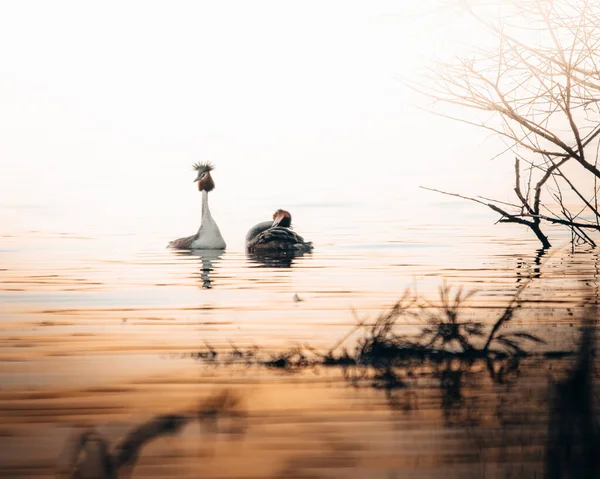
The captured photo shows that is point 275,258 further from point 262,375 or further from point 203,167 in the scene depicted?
point 262,375

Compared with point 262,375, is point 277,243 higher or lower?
higher

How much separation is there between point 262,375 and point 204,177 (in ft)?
51.2

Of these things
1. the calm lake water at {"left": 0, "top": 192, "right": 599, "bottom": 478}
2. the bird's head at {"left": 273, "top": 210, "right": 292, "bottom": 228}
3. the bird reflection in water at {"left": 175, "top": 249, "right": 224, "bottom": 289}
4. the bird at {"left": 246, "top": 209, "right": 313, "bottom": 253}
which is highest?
the bird's head at {"left": 273, "top": 210, "right": 292, "bottom": 228}

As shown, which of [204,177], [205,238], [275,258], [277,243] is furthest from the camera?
[204,177]

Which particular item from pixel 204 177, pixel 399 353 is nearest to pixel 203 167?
pixel 204 177

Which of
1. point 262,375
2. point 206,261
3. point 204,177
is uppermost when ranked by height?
point 204,177

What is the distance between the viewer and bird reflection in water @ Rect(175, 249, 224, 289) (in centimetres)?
1282

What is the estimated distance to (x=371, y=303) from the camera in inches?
387

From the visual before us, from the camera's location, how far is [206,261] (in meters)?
16.5

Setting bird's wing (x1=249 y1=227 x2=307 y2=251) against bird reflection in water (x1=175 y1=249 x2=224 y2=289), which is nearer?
bird reflection in water (x1=175 y1=249 x2=224 y2=289)

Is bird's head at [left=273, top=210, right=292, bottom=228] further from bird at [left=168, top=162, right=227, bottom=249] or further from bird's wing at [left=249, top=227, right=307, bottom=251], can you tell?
bird's wing at [left=249, top=227, right=307, bottom=251]

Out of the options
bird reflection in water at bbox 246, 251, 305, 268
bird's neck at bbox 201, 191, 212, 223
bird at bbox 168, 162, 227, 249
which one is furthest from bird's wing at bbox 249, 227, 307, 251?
bird's neck at bbox 201, 191, 212, 223

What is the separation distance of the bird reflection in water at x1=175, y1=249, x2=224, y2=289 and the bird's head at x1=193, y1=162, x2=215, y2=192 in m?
2.14

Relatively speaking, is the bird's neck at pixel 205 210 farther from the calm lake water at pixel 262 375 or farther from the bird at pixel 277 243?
the calm lake water at pixel 262 375
